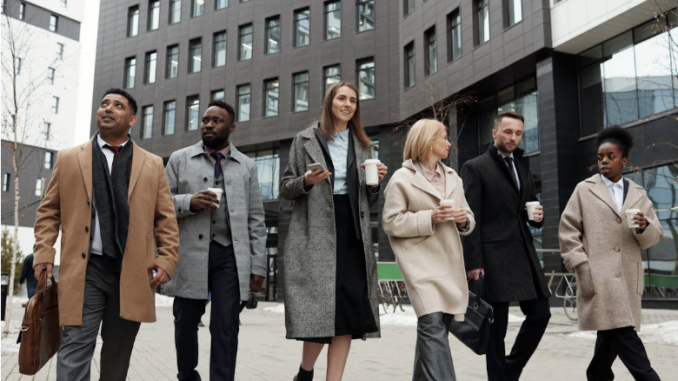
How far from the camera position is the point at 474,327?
4645mm

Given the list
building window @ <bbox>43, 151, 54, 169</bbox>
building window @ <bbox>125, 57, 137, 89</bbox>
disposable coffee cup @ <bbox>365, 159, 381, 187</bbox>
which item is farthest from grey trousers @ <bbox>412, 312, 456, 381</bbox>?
building window @ <bbox>43, 151, 54, 169</bbox>

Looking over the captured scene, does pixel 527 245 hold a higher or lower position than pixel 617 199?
lower

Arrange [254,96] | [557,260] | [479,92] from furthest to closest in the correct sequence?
[254,96], [479,92], [557,260]

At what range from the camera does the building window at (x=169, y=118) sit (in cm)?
3928

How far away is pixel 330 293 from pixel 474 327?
1.03 metres

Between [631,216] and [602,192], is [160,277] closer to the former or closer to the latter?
[631,216]

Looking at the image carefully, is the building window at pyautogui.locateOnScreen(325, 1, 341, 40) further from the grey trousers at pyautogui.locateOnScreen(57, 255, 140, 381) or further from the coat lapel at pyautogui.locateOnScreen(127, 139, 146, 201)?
the grey trousers at pyautogui.locateOnScreen(57, 255, 140, 381)

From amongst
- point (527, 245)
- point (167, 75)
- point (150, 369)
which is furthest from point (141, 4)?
point (527, 245)

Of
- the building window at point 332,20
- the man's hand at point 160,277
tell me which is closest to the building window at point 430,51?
the building window at point 332,20

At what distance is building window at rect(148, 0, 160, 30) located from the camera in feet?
135

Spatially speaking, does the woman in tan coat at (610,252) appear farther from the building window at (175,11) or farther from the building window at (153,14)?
the building window at (153,14)

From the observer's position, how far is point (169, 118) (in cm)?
3956

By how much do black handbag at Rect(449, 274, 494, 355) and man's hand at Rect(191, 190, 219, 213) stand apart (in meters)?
1.87

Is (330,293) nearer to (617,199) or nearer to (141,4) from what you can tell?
(617,199)
